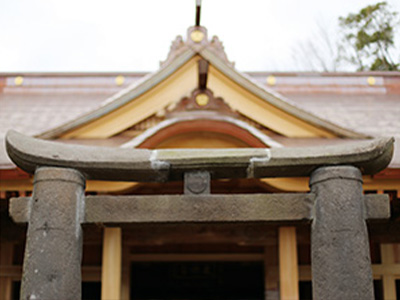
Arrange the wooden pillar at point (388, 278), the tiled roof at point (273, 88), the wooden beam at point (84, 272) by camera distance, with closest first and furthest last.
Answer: the wooden pillar at point (388, 278) → the wooden beam at point (84, 272) → the tiled roof at point (273, 88)

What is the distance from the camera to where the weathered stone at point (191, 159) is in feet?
12.2

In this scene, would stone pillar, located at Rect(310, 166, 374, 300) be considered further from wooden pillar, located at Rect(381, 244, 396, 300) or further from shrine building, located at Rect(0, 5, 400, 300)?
wooden pillar, located at Rect(381, 244, 396, 300)

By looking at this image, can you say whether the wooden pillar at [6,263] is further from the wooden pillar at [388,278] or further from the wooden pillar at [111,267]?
the wooden pillar at [388,278]

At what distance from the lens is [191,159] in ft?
12.5

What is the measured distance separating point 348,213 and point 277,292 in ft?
10.8

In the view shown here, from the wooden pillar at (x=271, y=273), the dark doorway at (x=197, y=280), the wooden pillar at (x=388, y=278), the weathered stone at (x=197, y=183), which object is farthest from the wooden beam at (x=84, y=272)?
the wooden pillar at (x=388, y=278)

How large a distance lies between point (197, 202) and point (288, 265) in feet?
7.84

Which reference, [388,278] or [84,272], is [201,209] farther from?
[388,278]

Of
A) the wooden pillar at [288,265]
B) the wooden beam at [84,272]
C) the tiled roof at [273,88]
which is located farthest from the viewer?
the tiled roof at [273,88]

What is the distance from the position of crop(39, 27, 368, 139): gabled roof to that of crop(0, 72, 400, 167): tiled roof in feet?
5.73

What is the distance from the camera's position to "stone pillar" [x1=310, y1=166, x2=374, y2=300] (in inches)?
137

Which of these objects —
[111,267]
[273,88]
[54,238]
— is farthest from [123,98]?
[273,88]

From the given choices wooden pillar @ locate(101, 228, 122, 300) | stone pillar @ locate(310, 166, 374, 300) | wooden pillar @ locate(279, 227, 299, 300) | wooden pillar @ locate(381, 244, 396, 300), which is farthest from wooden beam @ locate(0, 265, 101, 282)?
stone pillar @ locate(310, 166, 374, 300)

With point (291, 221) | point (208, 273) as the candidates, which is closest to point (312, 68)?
point (208, 273)
